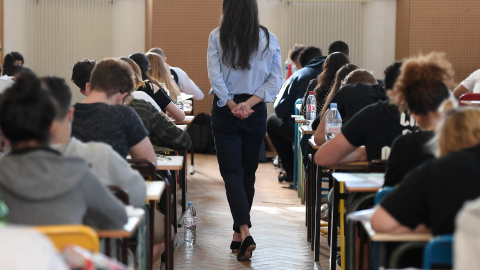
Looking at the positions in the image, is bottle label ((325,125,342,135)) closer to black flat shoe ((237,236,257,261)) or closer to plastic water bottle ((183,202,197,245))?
black flat shoe ((237,236,257,261))

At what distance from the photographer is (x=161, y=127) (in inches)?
175

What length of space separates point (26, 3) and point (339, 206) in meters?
8.53

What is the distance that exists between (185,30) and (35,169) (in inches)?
359

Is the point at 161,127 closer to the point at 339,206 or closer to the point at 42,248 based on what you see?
the point at 339,206

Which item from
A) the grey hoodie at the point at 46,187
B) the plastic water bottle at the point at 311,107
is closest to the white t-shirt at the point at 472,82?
the plastic water bottle at the point at 311,107

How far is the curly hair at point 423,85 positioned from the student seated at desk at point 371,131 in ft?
2.30

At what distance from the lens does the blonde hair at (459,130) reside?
2439 millimetres

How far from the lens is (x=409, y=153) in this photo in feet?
9.93

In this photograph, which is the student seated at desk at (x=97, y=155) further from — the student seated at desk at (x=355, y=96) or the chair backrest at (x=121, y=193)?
the student seated at desk at (x=355, y=96)

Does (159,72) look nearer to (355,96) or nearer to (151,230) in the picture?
(355,96)

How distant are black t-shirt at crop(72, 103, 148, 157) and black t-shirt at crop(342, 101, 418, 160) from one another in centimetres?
110

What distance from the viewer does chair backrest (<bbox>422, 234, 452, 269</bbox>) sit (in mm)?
2268

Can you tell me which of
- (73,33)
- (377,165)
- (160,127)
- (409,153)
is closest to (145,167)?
(160,127)

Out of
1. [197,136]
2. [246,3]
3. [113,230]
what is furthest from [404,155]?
[197,136]
